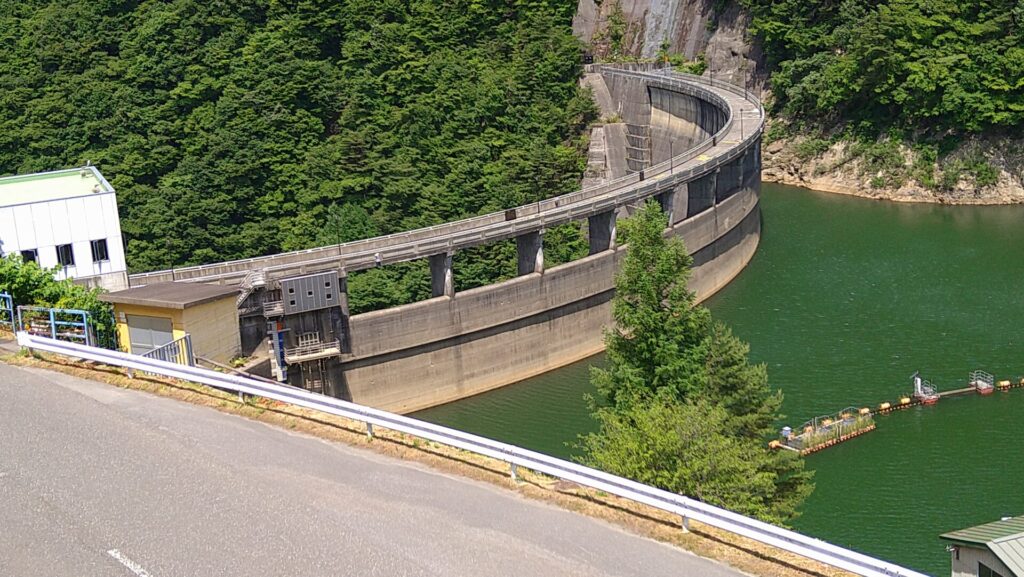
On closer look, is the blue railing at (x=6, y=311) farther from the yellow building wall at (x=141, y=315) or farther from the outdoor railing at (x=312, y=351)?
the outdoor railing at (x=312, y=351)

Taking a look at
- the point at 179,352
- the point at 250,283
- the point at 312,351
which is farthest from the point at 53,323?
the point at 312,351

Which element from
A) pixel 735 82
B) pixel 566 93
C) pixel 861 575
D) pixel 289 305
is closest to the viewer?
pixel 861 575

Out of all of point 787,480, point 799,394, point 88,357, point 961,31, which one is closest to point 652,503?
point 88,357

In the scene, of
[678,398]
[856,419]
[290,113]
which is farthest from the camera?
[290,113]

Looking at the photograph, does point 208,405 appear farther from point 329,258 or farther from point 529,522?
point 329,258

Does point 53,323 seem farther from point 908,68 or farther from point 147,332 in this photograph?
point 908,68
